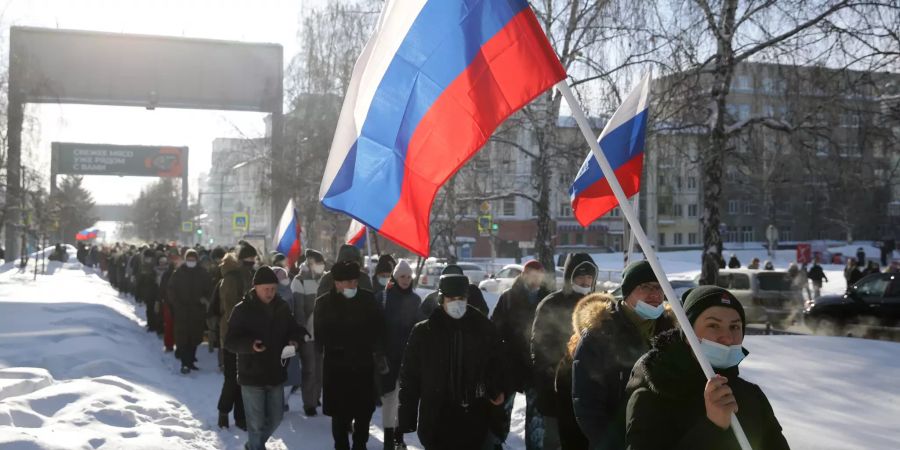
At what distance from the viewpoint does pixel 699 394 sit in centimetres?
289

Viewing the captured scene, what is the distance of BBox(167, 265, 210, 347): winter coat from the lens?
12672mm

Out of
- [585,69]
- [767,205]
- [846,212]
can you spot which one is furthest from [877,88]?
[767,205]

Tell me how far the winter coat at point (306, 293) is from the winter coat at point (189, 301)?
10.4ft

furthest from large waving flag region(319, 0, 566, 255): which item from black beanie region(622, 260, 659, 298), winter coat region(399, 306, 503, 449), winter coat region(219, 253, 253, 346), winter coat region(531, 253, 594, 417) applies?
winter coat region(219, 253, 253, 346)

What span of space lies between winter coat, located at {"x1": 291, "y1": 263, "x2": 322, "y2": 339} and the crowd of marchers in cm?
16

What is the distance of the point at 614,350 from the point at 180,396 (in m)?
7.27

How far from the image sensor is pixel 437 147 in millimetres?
4707

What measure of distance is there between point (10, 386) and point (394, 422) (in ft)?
12.9

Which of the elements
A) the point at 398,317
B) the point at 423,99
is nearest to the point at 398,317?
the point at 398,317

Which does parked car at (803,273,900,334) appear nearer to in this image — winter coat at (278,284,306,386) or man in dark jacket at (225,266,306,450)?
winter coat at (278,284,306,386)

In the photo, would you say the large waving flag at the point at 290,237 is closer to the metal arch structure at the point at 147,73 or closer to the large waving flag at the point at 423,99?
the large waving flag at the point at 423,99

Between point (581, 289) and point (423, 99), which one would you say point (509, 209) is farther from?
point (423, 99)

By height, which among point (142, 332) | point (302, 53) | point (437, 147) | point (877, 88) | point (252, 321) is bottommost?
point (142, 332)

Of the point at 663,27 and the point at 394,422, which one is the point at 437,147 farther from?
the point at 663,27
